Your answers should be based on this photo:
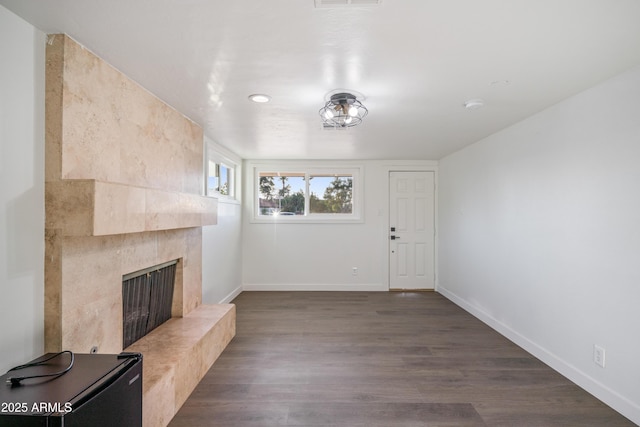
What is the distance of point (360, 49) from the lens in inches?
67.9

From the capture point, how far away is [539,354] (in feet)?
9.42

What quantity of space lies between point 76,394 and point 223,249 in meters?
3.32

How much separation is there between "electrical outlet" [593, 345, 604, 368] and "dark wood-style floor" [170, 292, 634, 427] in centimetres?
26

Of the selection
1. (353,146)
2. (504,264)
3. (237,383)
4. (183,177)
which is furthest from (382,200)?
(237,383)

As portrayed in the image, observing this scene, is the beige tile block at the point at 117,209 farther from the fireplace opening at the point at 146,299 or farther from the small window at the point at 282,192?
the small window at the point at 282,192

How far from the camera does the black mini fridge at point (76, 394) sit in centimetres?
106

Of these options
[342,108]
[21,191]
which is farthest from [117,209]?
[342,108]

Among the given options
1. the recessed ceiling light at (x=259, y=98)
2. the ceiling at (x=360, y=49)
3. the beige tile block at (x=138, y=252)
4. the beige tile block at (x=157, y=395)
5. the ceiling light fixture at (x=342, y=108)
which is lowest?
the beige tile block at (x=157, y=395)

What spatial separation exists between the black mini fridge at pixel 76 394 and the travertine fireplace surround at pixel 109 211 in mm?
302

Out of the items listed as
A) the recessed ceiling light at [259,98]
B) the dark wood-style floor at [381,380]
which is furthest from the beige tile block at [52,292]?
the recessed ceiling light at [259,98]

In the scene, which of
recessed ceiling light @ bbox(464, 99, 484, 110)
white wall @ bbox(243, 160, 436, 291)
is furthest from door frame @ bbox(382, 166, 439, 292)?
recessed ceiling light @ bbox(464, 99, 484, 110)

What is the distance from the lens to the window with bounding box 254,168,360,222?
549 cm

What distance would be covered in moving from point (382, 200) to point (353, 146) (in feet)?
4.87

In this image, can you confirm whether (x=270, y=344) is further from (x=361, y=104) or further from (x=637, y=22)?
(x=637, y=22)
